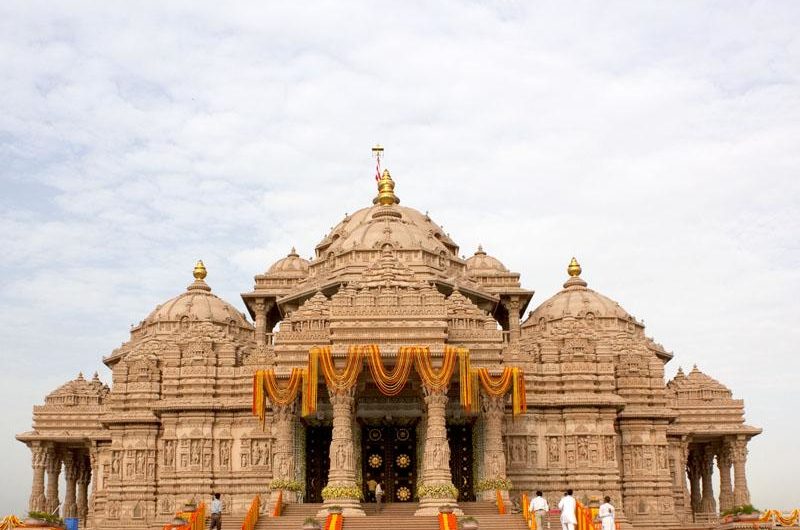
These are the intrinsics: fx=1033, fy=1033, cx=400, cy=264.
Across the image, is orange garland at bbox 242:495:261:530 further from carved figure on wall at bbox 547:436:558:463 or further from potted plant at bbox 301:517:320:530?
carved figure on wall at bbox 547:436:558:463

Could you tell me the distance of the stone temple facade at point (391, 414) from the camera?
40406 mm

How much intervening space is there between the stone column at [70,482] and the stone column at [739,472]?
1484 inches

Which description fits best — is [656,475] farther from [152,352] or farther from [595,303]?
[152,352]

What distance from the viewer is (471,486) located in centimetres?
4397

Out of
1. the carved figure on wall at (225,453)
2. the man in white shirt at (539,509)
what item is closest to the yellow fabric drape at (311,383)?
the carved figure on wall at (225,453)

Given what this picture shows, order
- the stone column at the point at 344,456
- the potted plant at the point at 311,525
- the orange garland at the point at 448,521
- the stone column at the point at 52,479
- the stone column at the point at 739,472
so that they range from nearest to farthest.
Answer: the potted plant at the point at 311,525 < the orange garland at the point at 448,521 < the stone column at the point at 344,456 < the stone column at the point at 739,472 < the stone column at the point at 52,479

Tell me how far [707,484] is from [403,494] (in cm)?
2530

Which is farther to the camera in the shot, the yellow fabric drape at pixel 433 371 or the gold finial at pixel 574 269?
the gold finial at pixel 574 269

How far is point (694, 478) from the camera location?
63.2 metres

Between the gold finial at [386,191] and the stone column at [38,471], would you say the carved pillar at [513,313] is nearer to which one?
the gold finial at [386,191]

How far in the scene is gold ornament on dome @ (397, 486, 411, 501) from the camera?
43812 millimetres

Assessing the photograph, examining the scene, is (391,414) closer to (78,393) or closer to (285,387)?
(285,387)

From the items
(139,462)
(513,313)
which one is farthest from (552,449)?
(139,462)

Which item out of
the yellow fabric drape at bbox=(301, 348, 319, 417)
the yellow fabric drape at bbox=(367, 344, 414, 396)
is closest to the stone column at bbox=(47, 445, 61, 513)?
the yellow fabric drape at bbox=(301, 348, 319, 417)
